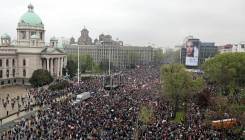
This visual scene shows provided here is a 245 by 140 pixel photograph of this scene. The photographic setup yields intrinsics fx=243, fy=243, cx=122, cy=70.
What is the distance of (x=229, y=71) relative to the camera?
42656 mm

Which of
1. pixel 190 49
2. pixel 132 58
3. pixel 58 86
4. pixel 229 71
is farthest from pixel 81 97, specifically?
pixel 132 58

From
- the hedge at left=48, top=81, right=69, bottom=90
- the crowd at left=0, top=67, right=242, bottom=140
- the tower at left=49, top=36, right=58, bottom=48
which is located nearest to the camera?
the crowd at left=0, top=67, right=242, bottom=140

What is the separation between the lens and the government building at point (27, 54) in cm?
5947

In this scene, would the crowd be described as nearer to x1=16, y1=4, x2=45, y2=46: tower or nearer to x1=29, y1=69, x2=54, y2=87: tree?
x1=29, y1=69, x2=54, y2=87: tree

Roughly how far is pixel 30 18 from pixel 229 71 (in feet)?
177

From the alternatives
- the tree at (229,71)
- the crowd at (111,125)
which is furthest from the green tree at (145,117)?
the tree at (229,71)

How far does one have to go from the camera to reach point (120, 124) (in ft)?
80.7

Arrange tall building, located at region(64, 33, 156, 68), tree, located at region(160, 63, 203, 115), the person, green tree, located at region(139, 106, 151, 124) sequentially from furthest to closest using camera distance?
tall building, located at region(64, 33, 156, 68), the person, tree, located at region(160, 63, 203, 115), green tree, located at region(139, 106, 151, 124)

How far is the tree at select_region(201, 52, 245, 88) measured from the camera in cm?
4234

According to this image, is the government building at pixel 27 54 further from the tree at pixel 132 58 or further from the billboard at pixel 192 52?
the tree at pixel 132 58

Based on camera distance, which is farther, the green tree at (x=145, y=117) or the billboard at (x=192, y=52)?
the billboard at (x=192, y=52)

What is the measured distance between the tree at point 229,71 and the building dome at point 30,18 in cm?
4817

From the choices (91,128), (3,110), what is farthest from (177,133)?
(3,110)

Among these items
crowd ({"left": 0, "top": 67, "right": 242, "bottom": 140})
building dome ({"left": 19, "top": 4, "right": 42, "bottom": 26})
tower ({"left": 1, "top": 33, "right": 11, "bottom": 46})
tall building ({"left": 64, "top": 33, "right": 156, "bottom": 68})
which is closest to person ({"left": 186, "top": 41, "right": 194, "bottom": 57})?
tall building ({"left": 64, "top": 33, "right": 156, "bottom": 68})
